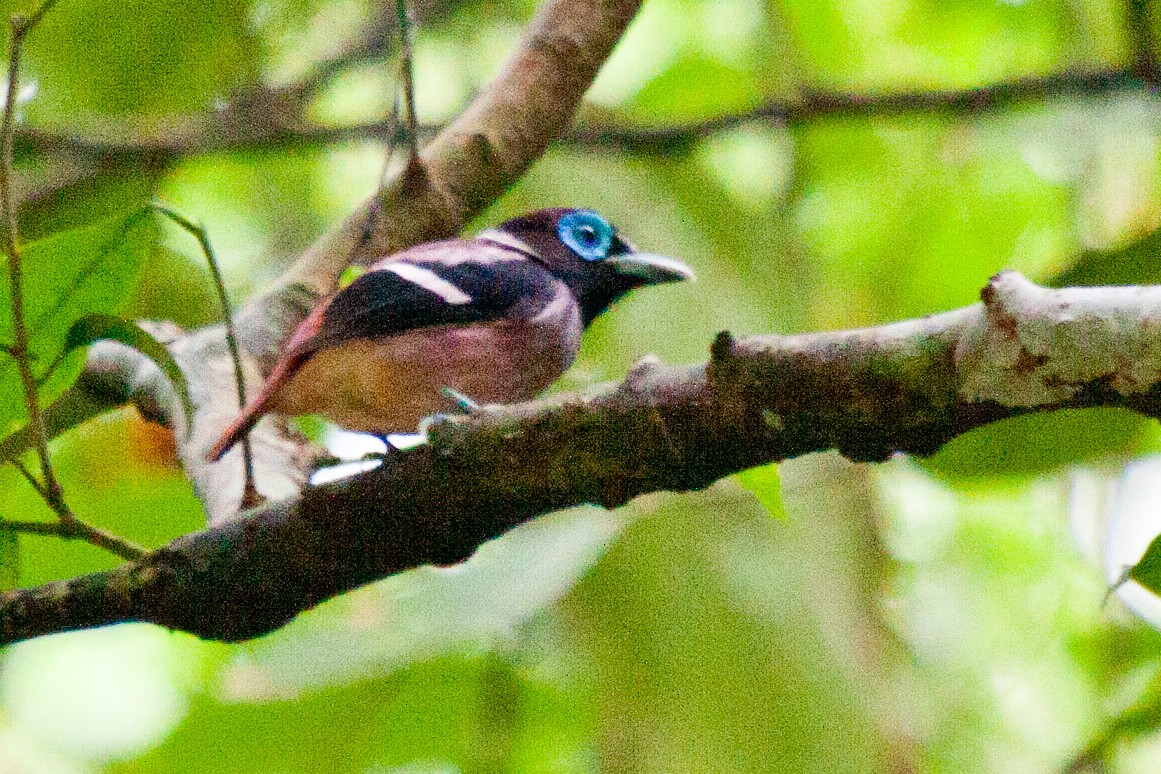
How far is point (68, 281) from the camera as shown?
222 centimetres

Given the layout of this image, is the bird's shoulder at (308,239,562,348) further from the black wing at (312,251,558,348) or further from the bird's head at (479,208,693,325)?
the bird's head at (479,208,693,325)

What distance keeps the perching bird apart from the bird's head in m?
0.48

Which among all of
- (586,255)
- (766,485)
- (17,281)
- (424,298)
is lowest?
(586,255)

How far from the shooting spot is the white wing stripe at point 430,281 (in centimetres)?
297

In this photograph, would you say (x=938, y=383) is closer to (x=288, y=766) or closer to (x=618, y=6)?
(x=618, y=6)

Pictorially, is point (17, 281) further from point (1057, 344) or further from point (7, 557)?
point (1057, 344)

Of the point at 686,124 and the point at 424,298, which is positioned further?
the point at 686,124

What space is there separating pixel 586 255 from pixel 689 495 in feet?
2.48

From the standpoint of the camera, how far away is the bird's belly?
2889 millimetres

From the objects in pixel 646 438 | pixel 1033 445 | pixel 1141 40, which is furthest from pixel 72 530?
pixel 1141 40

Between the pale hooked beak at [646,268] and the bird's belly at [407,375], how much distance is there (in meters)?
0.77

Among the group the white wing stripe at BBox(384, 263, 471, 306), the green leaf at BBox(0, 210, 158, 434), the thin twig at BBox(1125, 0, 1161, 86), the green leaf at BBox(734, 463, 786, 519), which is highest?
the thin twig at BBox(1125, 0, 1161, 86)

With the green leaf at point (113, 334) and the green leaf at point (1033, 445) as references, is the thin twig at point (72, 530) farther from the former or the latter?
the green leaf at point (1033, 445)

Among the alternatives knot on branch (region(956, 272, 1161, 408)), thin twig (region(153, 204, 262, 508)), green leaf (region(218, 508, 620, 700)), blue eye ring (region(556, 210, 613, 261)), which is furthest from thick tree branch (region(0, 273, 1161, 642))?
blue eye ring (region(556, 210, 613, 261))
